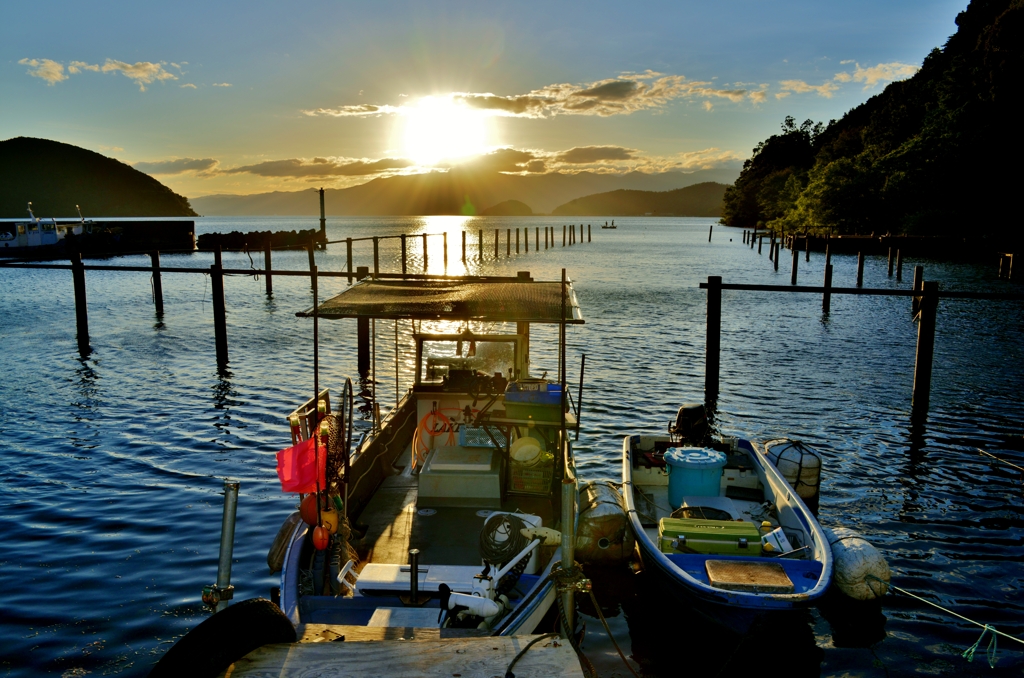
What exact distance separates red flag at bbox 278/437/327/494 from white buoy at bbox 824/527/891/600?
621cm

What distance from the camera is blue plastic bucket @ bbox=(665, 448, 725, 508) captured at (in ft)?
34.7

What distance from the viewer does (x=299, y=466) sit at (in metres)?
6.98

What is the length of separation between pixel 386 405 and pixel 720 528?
1321 centimetres

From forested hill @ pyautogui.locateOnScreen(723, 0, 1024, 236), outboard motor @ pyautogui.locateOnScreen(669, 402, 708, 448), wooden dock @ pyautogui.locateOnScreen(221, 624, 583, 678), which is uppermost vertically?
forested hill @ pyautogui.locateOnScreen(723, 0, 1024, 236)

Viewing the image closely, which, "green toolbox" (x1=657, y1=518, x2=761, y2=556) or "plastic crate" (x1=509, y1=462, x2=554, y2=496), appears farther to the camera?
"plastic crate" (x1=509, y1=462, x2=554, y2=496)

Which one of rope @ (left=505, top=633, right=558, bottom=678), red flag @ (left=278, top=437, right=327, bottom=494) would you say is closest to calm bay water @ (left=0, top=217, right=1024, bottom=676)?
red flag @ (left=278, top=437, right=327, bottom=494)

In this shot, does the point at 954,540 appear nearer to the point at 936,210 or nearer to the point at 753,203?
the point at 936,210

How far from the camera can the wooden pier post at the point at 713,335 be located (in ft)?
55.9

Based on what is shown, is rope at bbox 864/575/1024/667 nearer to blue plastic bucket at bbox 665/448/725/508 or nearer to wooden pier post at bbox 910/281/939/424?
blue plastic bucket at bbox 665/448/725/508

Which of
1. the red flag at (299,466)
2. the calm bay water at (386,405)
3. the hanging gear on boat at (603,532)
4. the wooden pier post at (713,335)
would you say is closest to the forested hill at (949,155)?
the calm bay water at (386,405)

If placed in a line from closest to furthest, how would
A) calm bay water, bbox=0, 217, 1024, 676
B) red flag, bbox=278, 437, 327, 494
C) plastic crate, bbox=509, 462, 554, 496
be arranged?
red flag, bbox=278, 437, 327, 494
calm bay water, bbox=0, 217, 1024, 676
plastic crate, bbox=509, 462, 554, 496

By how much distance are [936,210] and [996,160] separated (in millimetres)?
6322

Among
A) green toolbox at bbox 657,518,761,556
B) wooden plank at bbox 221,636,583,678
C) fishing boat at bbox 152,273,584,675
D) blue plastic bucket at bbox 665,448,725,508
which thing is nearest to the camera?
wooden plank at bbox 221,636,583,678

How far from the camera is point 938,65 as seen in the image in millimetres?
93438
